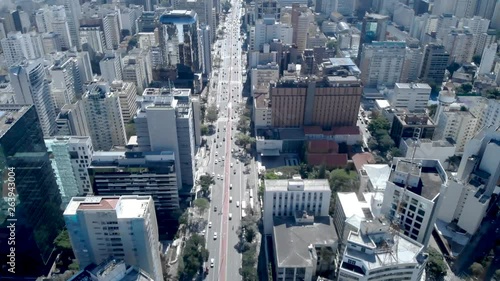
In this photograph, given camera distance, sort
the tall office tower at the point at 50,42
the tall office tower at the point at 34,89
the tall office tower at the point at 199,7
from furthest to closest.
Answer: the tall office tower at the point at 199,7 < the tall office tower at the point at 50,42 < the tall office tower at the point at 34,89

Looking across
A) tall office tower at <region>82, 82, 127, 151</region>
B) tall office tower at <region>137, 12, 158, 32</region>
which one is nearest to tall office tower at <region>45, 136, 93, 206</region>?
tall office tower at <region>82, 82, 127, 151</region>

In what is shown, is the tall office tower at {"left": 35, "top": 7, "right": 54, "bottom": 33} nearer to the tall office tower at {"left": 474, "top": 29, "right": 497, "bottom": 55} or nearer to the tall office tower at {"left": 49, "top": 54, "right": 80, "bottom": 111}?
the tall office tower at {"left": 49, "top": 54, "right": 80, "bottom": 111}

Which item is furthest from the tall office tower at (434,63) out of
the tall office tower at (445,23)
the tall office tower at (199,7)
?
the tall office tower at (199,7)

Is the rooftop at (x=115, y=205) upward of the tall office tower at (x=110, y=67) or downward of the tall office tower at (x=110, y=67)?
upward

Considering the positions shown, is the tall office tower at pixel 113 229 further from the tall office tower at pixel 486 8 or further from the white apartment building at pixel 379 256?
the tall office tower at pixel 486 8

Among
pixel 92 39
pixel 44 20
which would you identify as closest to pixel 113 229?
pixel 92 39

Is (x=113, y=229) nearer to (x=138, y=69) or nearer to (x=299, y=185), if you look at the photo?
(x=299, y=185)
